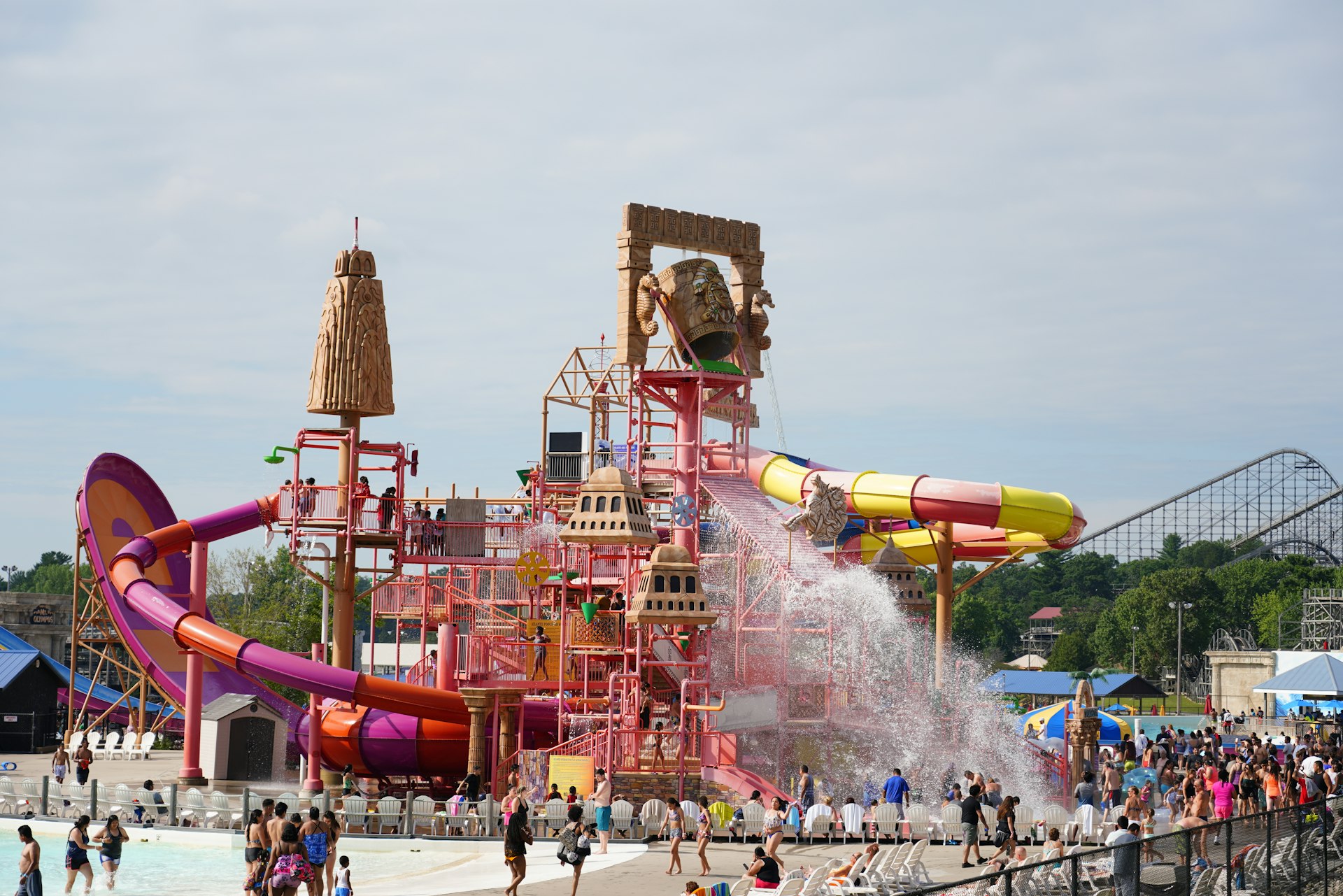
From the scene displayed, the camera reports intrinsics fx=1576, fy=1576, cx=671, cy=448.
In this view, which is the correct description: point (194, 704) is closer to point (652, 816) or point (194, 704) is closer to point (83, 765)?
point (83, 765)

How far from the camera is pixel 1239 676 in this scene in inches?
3029

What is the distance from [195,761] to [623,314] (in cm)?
1330

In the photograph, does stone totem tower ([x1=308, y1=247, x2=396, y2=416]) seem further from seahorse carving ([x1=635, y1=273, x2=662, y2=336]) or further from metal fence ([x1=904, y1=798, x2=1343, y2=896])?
metal fence ([x1=904, y1=798, x2=1343, y2=896])

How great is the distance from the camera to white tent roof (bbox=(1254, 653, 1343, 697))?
52875mm

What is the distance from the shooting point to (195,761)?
32438 mm

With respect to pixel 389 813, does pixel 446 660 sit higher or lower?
higher

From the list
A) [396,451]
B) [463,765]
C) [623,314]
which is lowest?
[463,765]

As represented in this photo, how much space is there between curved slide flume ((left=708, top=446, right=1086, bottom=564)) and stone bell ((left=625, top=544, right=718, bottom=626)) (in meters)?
6.05

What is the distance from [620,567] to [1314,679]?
29.4 meters

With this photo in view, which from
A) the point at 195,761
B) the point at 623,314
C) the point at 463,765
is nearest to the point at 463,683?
the point at 463,765

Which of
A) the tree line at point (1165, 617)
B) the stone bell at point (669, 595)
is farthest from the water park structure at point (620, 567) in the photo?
the tree line at point (1165, 617)

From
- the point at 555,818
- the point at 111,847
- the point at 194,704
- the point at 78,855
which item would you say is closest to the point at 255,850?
the point at 78,855

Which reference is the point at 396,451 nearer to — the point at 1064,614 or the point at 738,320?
the point at 738,320

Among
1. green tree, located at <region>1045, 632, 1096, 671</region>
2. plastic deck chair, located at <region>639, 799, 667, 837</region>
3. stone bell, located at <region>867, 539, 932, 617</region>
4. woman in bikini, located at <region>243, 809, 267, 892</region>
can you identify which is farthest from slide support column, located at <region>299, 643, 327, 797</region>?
green tree, located at <region>1045, 632, 1096, 671</region>
